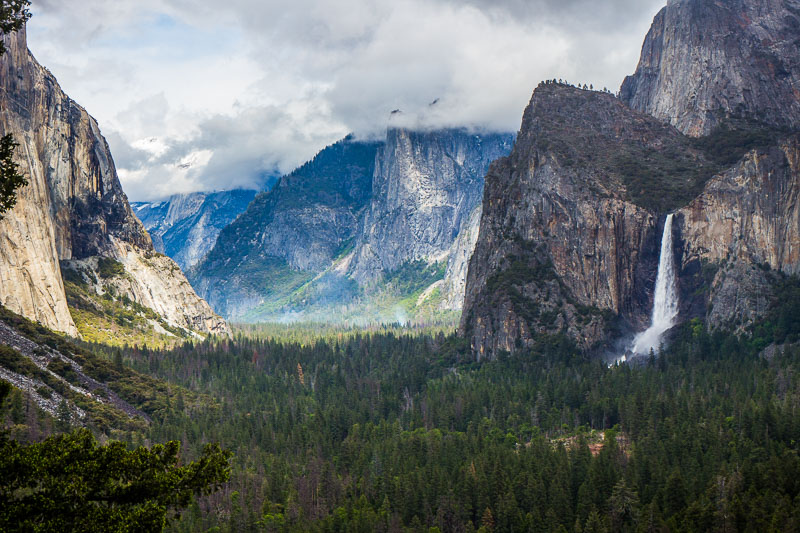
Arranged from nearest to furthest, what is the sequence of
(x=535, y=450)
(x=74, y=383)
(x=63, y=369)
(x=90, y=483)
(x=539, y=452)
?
(x=90, y=483)
(x=539, y=452)
(x=535, y=450)
(x=74, y=383)
(x=63, y=369)

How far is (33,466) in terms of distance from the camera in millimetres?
37188

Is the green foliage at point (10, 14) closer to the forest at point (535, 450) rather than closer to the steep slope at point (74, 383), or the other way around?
the forest at point (535, 450)

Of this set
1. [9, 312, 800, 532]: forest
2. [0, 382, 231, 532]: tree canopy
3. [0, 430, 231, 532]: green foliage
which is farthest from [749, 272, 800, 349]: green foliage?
[0, 430, 231, 532]: green foliage

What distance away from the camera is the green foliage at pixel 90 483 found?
36.8 m

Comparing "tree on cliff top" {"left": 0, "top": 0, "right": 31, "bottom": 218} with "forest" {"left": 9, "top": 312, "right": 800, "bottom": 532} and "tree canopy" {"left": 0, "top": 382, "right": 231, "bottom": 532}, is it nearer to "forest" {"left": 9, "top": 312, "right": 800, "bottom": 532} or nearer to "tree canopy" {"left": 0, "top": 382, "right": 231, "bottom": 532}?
"tree canopy" {"left": 0, "top": 382, "right": 231, "bottom": 532}

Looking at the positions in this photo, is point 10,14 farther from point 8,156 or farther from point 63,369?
point 63,369

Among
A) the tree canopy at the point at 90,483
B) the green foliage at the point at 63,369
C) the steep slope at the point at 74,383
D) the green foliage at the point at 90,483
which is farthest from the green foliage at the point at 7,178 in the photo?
the green foliage at the point at 63,369

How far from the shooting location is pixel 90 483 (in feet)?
128

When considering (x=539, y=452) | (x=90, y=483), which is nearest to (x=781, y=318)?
(x=539, y=452)

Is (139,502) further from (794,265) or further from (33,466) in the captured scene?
(794,265)

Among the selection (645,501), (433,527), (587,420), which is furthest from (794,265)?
(433,527)

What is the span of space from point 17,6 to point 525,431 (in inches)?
4918

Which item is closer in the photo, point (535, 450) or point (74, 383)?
point (535, 450)

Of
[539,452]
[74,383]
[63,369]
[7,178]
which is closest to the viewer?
[7,178]
